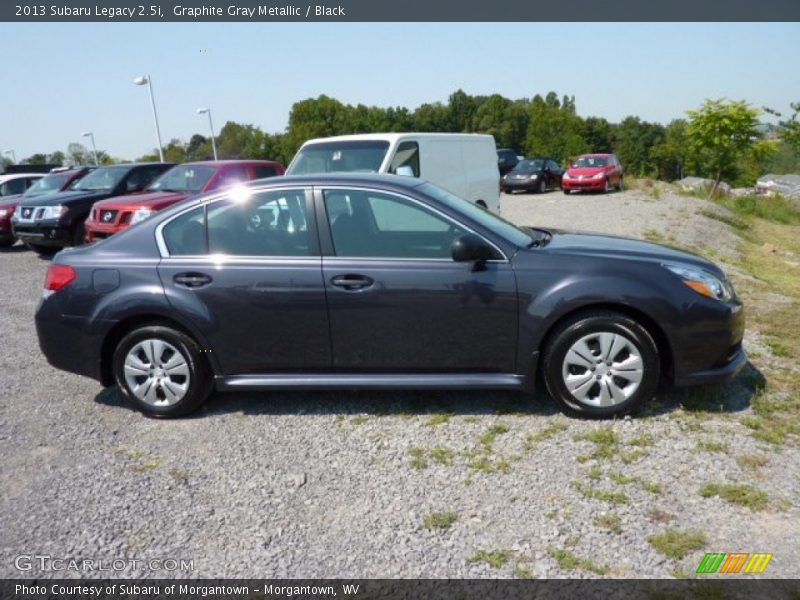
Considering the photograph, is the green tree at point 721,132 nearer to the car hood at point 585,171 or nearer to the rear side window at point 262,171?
the car hood at point 585,171

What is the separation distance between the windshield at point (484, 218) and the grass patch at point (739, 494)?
183 centimetres

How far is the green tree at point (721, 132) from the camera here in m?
24.4

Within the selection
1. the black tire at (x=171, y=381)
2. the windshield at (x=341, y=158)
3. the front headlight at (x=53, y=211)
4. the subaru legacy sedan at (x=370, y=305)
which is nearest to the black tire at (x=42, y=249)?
the front headlight at (x=53, y=211)

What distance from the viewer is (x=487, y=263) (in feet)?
13.2

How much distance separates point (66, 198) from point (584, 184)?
1785 centimetres

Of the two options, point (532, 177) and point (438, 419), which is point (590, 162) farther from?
point (438, 419)

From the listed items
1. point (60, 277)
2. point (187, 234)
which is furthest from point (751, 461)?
point (60, 277)

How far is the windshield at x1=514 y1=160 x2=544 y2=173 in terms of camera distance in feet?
82.7

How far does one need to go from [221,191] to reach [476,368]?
2153mm

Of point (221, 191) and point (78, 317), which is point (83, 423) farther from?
point (221, 191)

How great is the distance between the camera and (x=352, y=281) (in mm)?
4090

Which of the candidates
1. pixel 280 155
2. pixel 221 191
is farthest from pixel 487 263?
pixel 280 155

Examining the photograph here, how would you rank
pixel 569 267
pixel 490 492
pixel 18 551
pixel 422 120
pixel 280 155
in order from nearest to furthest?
pixel 18 551, pixel 490 492, pixel 569 267, pixel 280 155, pixel 422 120

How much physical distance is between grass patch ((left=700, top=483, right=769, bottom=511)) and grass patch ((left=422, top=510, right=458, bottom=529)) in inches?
51.9
